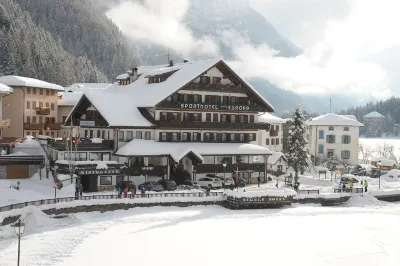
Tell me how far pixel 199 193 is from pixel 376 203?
865 inches

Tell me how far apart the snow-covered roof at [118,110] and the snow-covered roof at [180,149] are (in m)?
2.50

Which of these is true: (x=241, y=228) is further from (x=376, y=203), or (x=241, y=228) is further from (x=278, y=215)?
(x=376, y=203)

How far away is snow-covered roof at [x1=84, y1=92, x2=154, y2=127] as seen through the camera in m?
59.6

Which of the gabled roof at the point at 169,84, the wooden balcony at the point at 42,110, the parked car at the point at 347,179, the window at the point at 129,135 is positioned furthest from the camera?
the wooden balcony at the point at 42,110

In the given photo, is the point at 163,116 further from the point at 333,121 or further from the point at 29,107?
the point at 333,121

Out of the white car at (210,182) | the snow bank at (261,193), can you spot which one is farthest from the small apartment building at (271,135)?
the snow bank at (261,193)

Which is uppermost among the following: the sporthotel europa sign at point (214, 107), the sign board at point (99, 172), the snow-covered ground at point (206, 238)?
the sporthotel europa sign at point (214, 107)

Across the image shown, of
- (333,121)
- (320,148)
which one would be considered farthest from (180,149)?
(333,121)

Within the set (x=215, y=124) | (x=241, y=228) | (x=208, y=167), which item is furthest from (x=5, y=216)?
(x=215, y=124)

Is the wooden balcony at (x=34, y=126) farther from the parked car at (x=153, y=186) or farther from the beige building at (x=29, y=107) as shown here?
the parked car at (x=153, y=186)

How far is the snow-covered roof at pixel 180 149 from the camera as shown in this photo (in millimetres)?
57625

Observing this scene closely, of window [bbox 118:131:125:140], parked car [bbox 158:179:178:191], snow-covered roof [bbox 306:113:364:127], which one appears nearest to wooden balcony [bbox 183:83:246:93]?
window [bbox 118:131:125:140]

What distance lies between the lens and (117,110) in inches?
2431

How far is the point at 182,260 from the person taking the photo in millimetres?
32094
